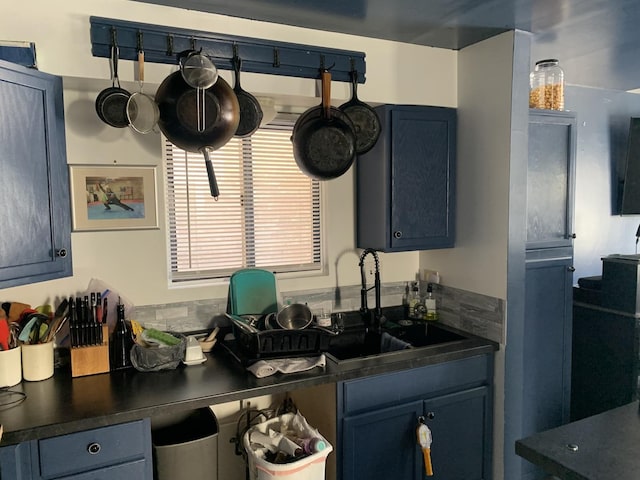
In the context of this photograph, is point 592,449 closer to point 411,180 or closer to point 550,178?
point 411,180

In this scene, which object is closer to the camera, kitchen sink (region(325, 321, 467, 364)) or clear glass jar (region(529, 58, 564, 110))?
kitchen sink (region(325, 321, 467, 364))

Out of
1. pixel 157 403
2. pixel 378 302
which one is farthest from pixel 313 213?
pixel 157 403

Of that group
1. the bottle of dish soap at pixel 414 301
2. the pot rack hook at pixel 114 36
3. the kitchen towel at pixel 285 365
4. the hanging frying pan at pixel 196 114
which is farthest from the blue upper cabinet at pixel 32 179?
the bottle of dish soap at pixel 414 301

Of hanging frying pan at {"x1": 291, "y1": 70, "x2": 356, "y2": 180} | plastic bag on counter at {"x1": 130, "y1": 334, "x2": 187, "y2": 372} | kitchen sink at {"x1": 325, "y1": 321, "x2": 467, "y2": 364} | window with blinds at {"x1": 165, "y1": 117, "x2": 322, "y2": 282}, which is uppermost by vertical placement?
hanging frying pan at {"x1": 291, "y1": 70, "x2": 356, "y2": 180}

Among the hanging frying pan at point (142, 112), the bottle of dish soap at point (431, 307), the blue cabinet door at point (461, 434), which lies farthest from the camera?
the bottle of dish soap at point (431, 307)

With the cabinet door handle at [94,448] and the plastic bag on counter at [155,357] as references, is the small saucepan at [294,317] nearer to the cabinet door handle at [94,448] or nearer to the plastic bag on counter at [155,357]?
the plastic bag on counter at [155,357]

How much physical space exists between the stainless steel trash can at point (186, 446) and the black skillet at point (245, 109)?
124cm

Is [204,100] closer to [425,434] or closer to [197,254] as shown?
[197,254]

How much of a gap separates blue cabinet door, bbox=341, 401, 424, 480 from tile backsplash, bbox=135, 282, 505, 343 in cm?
58

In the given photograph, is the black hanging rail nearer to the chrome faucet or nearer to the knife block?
the chrome faucet

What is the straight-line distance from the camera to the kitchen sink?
2547 mm

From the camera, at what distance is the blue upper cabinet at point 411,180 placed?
2.49 meters

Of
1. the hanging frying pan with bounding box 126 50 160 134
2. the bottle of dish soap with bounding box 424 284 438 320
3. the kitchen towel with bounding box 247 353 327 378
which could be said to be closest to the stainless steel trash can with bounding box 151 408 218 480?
the kitchen towel with bounding box 247 353 327 378

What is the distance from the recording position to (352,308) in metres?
2.77
